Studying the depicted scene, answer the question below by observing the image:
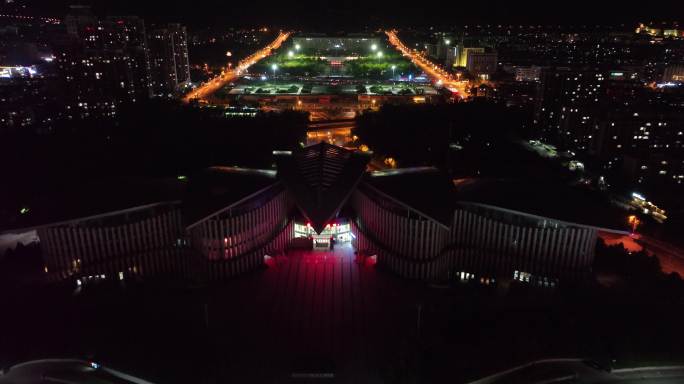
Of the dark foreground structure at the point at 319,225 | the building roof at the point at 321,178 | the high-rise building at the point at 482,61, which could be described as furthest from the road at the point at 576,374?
the high-rise building at the point at 482,61

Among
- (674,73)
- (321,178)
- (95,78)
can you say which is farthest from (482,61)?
(321,178)

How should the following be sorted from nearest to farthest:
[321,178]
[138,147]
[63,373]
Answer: [63,373] < [321,178] < [138,147]

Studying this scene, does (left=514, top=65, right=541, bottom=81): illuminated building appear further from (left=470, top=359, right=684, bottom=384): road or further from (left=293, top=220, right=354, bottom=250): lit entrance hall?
(left=470, top=359, right=684, bottom=384): road

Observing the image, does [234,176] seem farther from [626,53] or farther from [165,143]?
[626,53]

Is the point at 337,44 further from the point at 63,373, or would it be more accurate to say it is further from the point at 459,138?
the point at 63,373

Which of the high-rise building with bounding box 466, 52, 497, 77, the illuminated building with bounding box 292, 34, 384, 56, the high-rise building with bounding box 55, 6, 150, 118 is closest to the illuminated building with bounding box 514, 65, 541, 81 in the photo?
the high-rise building with bounding box 466, 52, 497, 77
